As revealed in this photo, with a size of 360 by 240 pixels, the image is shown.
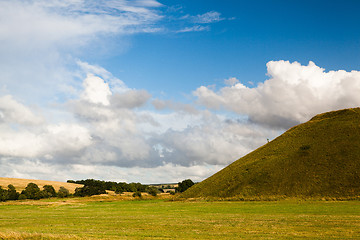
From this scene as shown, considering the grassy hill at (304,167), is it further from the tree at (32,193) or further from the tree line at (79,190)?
the tree at (32,193)

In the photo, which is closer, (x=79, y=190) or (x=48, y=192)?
(x=48, y=192)

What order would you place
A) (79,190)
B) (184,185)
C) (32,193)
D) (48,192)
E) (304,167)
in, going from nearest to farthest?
(304,167) → (32,193) → (48,192) → (79,190) → (184,185)

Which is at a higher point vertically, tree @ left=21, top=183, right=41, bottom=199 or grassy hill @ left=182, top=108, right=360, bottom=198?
grassy hill @ left=182, top=108, right=360, bottom=198

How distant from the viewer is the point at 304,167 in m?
89.6

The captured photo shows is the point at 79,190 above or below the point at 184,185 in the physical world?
below

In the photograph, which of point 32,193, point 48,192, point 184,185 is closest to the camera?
point 32,193

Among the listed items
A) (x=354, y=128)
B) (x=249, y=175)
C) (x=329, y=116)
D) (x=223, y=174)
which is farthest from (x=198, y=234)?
(x=329, y=116)

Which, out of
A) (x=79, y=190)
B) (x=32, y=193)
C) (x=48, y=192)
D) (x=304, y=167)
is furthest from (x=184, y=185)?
(x=304, y=167)

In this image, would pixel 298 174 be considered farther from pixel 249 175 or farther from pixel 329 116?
pixel 329 116

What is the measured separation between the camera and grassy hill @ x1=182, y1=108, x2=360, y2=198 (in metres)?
80.0

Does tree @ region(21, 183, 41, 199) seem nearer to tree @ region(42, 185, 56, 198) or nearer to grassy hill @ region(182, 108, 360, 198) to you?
tree @ region(42, 185, 56, 198)

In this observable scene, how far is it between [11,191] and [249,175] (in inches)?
3430

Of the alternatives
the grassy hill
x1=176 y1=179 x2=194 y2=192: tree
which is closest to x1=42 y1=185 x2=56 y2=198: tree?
x1=176 y1=179 x2=194 y2=192: tree

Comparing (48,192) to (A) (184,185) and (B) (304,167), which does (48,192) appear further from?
(B) (304,167)
